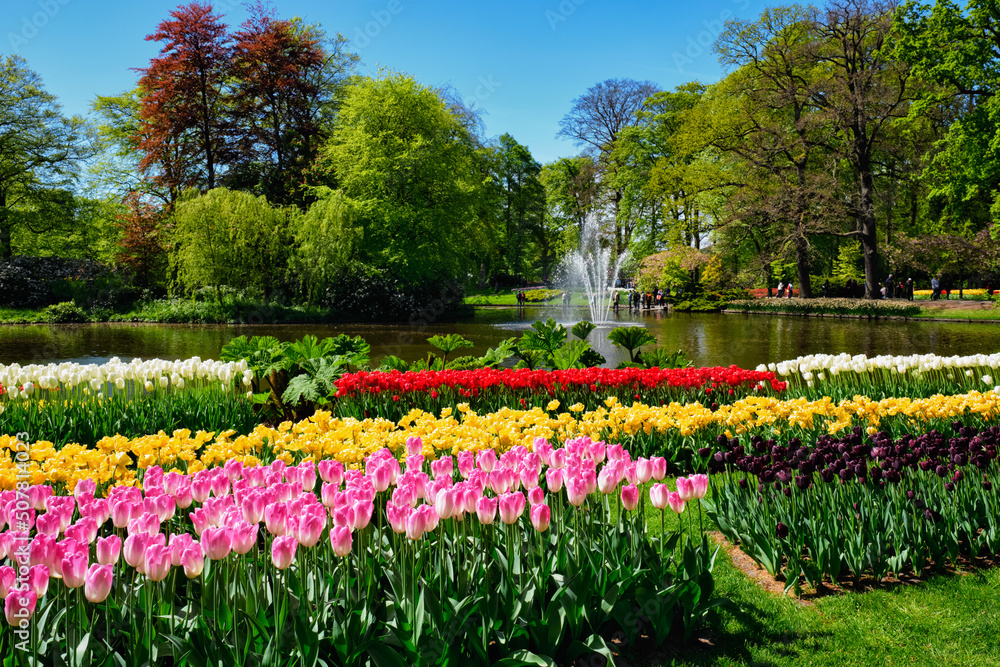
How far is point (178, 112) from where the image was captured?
3044 centimetres

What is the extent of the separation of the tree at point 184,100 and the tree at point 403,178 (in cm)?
730

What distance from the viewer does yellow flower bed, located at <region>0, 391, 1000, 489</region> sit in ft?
11.2

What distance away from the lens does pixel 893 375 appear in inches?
308

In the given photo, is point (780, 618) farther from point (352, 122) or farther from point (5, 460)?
point (352, 122)

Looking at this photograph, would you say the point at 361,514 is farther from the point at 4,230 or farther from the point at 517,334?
the point at 4,230

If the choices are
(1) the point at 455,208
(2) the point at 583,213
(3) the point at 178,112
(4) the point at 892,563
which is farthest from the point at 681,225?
(4) the point at 892,563

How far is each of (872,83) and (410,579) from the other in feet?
110

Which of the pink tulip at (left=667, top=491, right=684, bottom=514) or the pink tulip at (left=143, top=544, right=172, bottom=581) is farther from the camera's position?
the pink tulip at (left=667, top=491, right=684, bottom=514)

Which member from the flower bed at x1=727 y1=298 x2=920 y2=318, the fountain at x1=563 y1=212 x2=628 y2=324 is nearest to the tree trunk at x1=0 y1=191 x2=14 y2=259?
the fountain at x1=563 y1=212 x2=628 y2=324

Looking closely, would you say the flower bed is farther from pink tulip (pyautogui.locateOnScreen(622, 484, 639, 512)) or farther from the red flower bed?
pink tulip (pyautogui.locateOnScreen(622, 484, 639, 512))

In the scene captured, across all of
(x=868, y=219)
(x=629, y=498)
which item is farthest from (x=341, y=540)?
(x=868, y=219)

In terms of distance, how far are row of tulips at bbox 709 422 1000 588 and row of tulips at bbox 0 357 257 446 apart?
15.9 feet

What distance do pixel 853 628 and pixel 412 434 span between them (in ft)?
8.03

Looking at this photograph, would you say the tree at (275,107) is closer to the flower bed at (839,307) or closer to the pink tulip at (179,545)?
the flower bed at (839,307)
